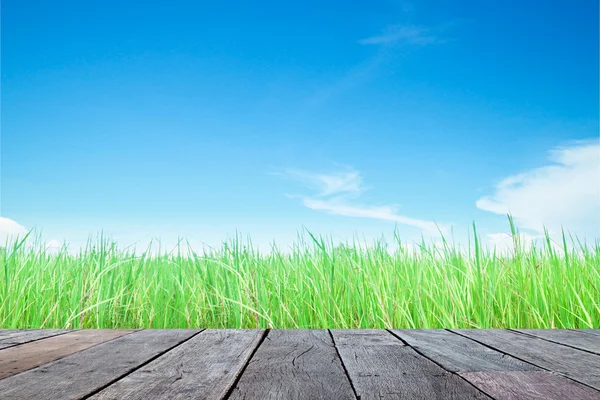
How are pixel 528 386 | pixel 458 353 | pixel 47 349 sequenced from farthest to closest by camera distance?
pixel 47 349 → pixel 458 353 → pixel 528 386

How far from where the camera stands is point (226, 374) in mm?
1431

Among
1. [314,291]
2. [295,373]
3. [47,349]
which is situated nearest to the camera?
[295,373]

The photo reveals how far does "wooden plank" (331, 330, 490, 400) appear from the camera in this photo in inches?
48.4

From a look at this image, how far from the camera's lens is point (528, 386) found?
133cm

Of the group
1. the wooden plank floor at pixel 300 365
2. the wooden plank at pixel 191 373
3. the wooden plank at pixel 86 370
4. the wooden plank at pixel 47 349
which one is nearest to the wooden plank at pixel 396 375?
the wooden plank floor at pixel 300 365

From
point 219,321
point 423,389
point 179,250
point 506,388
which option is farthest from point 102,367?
point 179,250

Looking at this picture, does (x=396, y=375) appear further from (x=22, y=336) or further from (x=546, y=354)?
(x=22, y=336)

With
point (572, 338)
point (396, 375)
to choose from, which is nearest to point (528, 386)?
point (396, 375)

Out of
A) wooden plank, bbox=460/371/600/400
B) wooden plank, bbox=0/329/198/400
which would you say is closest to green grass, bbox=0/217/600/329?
wooden plank, bbox=0/329/198/400

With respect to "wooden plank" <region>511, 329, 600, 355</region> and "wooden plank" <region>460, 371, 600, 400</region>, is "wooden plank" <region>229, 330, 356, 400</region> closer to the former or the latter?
"wooden plank" <region>460, 371, 600, 400</region>

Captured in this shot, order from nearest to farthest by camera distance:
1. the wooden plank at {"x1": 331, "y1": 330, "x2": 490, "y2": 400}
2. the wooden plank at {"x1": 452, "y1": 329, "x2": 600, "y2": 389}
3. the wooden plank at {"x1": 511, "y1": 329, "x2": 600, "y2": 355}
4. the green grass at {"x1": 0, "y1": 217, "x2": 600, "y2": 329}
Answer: the wooden plank at {"x1": 331, "y1": 330, "x2": 490, "y2": 400} → the wooden plank at {"x1": 452, "y1": 329, "x2": 600, "y2": 389} → the wooden plank at {"x1": 511, "y1": 329, "x2": 600, "y2": 355} → the green grass at {"x1": 0, "y1": 217, "x2": 600, "y2": 329}

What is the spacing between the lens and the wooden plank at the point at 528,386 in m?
1.25

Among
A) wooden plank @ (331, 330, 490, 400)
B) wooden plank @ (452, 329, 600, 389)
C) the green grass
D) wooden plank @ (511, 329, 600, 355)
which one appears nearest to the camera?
wooden plank @ (331, 330, 490, 400)

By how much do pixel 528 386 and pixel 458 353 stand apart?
423 millimetres
